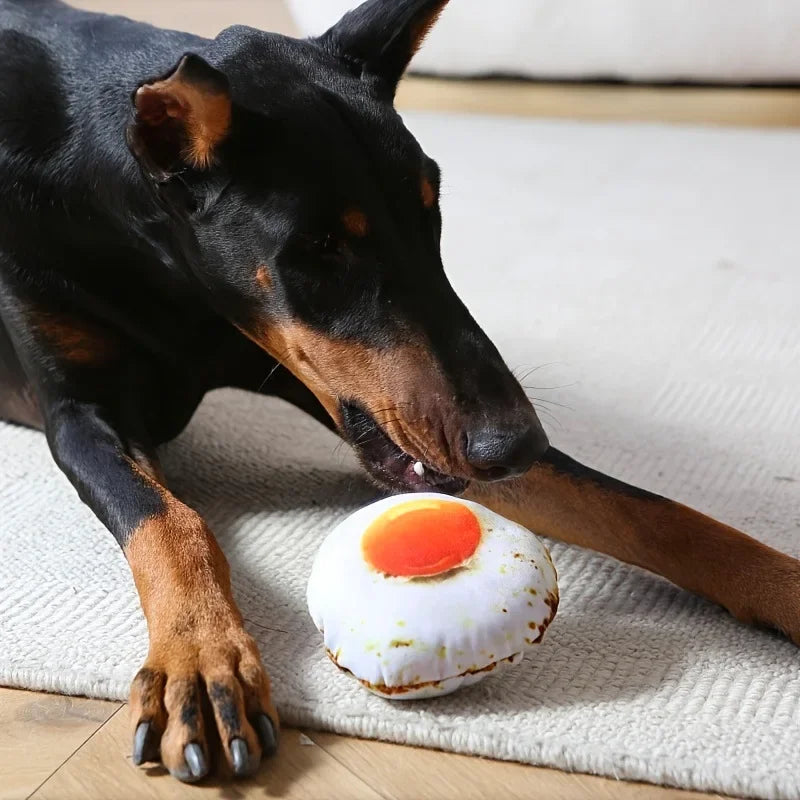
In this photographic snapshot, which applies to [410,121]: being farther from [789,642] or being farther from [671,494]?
[789,642]

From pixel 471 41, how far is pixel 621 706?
10.6ft

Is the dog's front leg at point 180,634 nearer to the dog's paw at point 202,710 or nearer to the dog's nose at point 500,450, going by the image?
the dog's paw at point 202,710

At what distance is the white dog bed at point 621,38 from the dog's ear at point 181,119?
2.75 metres

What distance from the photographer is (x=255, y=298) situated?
4.59 feet

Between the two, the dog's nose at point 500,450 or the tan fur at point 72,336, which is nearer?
the dog's nose at point 500,450

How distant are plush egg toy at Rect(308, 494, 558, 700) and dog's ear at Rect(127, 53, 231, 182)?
455mm

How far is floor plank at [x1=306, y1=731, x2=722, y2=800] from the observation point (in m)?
1.10

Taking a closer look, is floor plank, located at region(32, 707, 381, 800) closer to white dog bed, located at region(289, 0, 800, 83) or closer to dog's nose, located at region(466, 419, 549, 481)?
dog's nose, located at region(466, 419, 549, 481)

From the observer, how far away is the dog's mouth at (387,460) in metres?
1.37

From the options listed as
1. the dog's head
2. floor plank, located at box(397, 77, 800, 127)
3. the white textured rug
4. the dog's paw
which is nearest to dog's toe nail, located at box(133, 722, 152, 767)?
the dog's paw

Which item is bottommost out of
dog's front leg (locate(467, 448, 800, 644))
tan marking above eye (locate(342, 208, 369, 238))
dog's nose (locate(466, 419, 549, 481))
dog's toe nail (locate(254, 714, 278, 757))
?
dog's toe nail (locate(254, 714, 278, 757))

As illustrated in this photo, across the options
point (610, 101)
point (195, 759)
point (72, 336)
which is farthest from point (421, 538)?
point (610, 101)

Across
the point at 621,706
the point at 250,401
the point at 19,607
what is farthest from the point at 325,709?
the point at 250,401

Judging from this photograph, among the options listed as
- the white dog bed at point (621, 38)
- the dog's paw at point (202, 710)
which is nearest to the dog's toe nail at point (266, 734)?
the dog's paw at point (202, 710)
